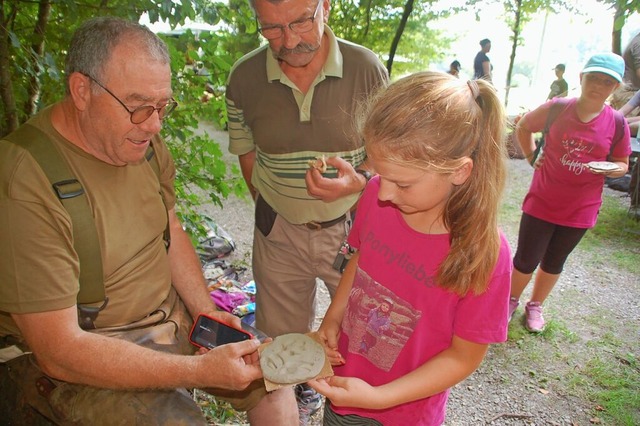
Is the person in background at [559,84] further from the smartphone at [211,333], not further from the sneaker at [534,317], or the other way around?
the smartphone at [211,333]

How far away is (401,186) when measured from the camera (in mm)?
1439

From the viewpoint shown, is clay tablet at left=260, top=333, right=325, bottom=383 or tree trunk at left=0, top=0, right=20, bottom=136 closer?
clay tablet at left=260, top=333, right=325, bottom=383

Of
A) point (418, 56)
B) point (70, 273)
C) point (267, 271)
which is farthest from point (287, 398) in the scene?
point (418, 56)

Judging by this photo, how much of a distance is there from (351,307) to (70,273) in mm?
1038

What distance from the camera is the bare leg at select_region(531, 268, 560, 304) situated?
383cm

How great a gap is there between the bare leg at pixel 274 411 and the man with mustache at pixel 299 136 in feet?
2.36

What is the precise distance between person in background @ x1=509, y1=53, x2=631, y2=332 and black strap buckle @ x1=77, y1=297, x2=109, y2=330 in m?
3.16

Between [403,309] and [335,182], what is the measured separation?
2.61 feet

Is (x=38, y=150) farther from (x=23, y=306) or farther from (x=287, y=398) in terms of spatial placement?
(x=287, y=398)

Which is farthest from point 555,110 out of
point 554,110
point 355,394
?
point 355,394

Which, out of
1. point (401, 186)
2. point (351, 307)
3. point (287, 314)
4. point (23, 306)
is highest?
point (401, 186)

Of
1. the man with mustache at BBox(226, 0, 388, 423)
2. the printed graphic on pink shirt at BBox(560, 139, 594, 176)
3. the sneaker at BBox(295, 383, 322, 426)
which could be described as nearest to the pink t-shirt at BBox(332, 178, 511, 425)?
the man with mustache at BBox(226, 0, 388, 423)

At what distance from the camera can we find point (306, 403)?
294cm

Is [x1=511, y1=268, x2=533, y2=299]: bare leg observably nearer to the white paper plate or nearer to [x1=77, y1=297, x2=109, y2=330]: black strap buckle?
the white paper plate
